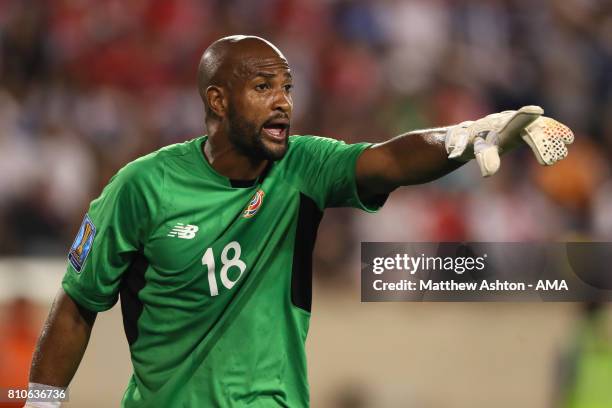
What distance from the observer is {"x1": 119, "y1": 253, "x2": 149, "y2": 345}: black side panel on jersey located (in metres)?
3.28

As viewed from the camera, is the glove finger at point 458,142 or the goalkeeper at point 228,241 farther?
the goalkeeper at point 228,241

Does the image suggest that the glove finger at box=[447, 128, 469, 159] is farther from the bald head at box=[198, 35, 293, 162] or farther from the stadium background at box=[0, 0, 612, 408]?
the stadium background at box=[0, 0, 612, 408]

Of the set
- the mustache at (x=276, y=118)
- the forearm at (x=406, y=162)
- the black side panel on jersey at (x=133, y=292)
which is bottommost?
the black side panel on jersey at (x=133, y=292)

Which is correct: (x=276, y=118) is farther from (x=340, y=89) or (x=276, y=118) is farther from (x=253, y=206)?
(x=340, y=89)

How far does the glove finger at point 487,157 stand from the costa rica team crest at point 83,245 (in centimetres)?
119

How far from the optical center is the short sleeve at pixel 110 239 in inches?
127

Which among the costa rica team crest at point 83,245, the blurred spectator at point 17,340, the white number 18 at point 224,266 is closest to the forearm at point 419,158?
the white number 18 at point 224,266

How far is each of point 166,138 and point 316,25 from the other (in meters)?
1.32

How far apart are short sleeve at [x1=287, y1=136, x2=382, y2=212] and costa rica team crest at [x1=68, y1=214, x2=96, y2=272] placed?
61 centimetres

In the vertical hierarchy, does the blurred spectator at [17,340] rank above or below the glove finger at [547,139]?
below

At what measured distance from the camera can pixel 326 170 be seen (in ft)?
10.4

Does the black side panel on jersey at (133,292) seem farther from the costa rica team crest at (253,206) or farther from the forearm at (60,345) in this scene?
the costa rica team crest at (253,206)

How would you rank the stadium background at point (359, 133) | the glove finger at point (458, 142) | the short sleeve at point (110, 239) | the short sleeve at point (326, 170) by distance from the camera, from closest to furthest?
the glove finger at point (458, 142)
the short sleeve at point (326, 170)
the short sleeve at point (110, 239)
the stadium background at point (359, 133)

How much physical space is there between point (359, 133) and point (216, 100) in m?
3.43
